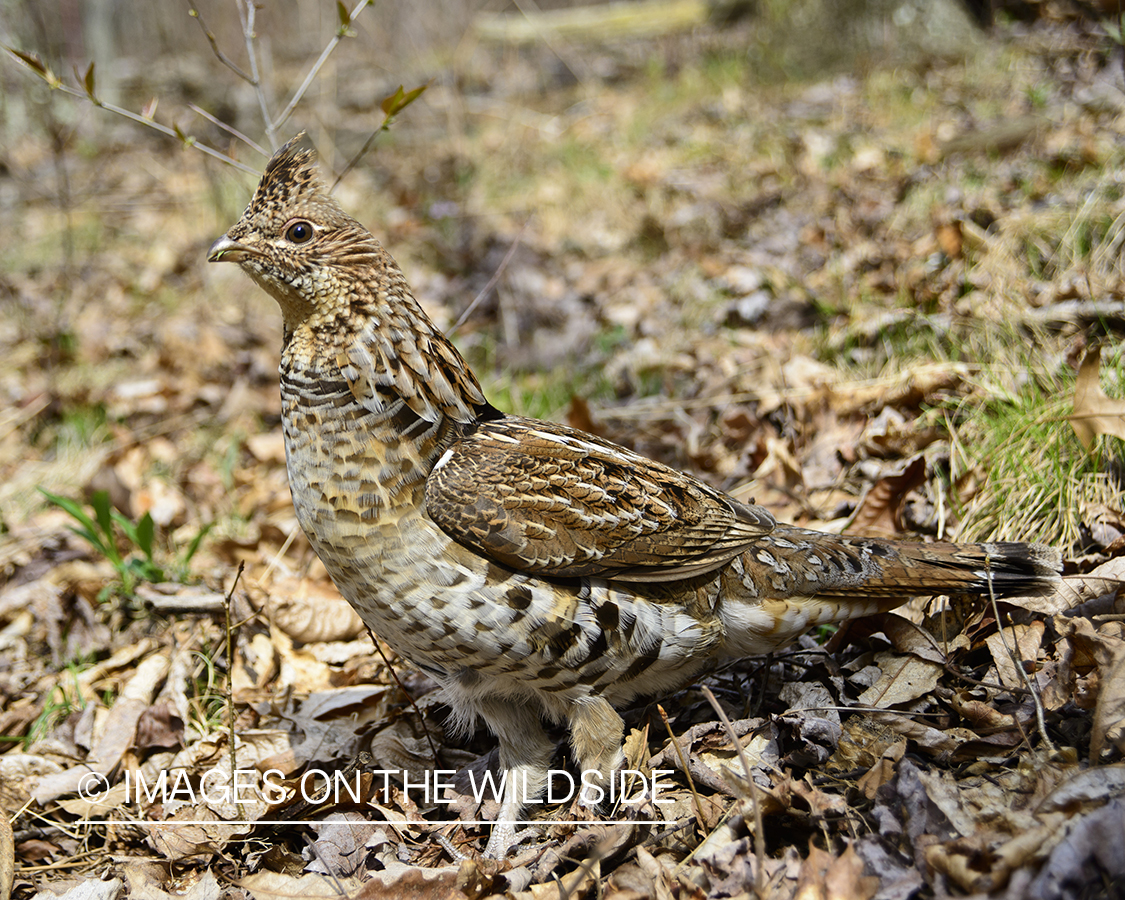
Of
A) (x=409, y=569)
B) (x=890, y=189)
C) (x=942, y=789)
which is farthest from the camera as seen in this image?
(x=890, y=189)

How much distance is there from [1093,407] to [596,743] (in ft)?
7.73

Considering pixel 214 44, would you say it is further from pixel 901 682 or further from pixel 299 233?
pixel 901 682

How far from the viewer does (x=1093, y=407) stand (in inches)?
128

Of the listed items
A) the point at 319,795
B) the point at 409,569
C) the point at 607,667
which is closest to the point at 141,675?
the point at 319,795

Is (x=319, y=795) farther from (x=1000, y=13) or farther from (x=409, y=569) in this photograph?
(x=1000, y=13)

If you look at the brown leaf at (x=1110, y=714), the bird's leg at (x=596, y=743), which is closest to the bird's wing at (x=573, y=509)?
the bird's leg at (x=596, y=743)

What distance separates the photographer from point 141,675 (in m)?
3.97

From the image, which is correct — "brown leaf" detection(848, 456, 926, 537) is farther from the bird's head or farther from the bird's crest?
the bird's crest

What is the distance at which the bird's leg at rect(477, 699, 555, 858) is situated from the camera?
3.16 meters

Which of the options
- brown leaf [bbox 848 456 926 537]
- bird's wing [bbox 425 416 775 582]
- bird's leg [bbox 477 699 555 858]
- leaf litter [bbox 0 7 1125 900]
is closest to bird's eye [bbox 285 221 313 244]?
bird's wing [bbox 425 416 775 582]

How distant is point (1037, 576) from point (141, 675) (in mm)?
3961

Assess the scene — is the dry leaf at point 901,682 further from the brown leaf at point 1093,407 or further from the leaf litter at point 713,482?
the brown leaf at point 1093,407

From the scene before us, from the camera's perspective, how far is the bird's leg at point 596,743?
9.80 ft

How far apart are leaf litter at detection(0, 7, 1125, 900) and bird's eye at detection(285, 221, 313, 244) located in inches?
63.1
